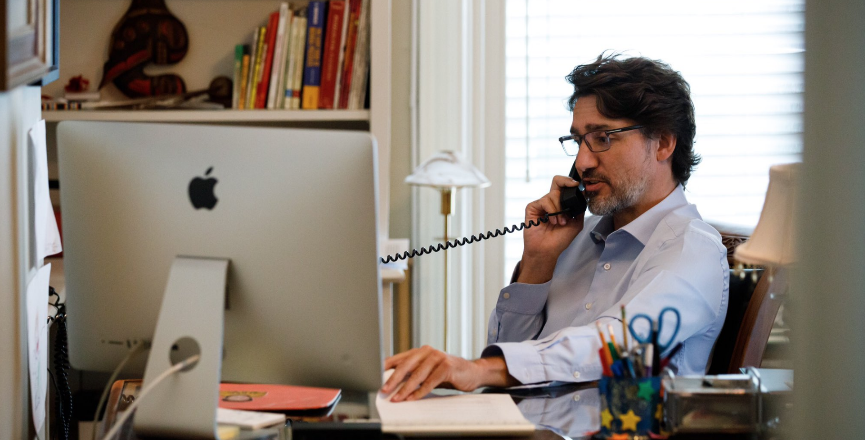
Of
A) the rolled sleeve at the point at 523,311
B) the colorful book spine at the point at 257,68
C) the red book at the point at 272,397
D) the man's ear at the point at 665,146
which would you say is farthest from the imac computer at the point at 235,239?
the colorful book spine at the point at 257,68

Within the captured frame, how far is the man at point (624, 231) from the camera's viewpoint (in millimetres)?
1414

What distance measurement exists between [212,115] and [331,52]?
44 centimetres

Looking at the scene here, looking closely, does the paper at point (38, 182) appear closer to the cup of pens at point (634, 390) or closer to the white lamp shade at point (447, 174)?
the cup of pens at point (634, 390)

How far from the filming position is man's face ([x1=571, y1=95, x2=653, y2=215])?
167 centimetres

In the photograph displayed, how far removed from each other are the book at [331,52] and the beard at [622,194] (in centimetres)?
105

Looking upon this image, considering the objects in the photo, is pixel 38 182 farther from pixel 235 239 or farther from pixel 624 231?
pixel 624 231

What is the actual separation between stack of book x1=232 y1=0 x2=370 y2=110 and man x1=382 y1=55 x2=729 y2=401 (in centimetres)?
88

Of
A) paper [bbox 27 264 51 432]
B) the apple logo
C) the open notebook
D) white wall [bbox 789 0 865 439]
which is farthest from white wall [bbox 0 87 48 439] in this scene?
white wall [bbox 789 0 865 439]

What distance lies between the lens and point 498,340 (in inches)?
69.2

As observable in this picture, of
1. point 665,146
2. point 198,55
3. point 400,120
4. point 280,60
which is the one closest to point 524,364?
point 665,146

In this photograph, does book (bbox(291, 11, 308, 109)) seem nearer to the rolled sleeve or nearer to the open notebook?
the rolled sleeve

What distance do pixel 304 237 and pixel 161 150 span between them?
0.21 meters

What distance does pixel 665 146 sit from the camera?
1713mm

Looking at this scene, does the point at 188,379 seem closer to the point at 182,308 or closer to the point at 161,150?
the point at 182,308
